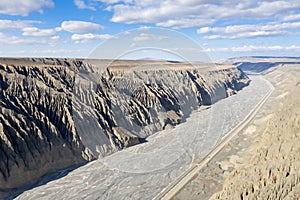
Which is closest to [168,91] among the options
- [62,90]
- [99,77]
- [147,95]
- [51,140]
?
[147,95]

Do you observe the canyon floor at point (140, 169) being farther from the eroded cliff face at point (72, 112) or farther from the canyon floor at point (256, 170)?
the canyon floor at point (256, 170)

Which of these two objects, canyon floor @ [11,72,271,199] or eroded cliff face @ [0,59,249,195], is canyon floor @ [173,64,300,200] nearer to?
canyon floor @ [11,72,271,199]

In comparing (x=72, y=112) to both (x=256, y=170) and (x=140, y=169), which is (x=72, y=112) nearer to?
(x=140, y=169)

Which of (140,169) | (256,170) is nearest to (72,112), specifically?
(140,169)

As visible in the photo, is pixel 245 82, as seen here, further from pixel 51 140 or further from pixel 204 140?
pixel 51 140

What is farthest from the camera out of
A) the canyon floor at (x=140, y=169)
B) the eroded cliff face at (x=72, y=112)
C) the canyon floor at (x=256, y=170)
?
the eroded cliff face at (x=72, y=112)

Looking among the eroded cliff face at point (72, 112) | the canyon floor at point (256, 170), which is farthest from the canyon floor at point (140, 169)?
the canyon floor at point (256, 170)
